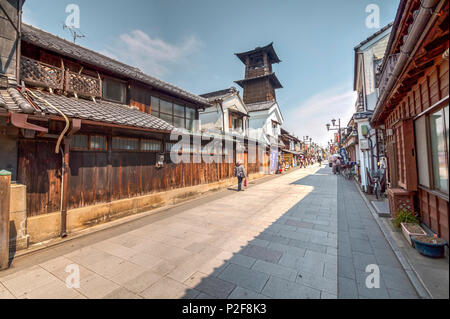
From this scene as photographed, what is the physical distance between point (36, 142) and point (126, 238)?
3.70 metres

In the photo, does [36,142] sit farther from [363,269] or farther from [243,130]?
[243,130]

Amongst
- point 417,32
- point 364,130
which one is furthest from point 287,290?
point 364,130

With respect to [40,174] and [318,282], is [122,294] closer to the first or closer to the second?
[318,282]

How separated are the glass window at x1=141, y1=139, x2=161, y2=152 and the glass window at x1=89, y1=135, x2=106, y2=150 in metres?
1.54

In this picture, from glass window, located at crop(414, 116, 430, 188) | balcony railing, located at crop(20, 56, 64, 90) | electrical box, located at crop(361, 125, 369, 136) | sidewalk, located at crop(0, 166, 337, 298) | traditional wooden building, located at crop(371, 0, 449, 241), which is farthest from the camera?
electrical box, located at crop(361, 125, 369, 136)

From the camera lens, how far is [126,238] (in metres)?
5.36

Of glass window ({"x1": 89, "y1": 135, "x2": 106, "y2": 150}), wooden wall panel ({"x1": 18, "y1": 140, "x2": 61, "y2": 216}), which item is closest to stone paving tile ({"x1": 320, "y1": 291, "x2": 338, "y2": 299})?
wooden wall panel ({"x1": 18, "y1": 140, "x2": 61, "y2": 216})

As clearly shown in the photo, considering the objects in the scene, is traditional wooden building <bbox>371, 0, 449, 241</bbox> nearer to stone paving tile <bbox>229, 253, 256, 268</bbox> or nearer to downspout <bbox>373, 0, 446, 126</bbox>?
downspout <bbox>373, 0, 446, 126</bbox>

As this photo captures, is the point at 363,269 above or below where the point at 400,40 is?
below

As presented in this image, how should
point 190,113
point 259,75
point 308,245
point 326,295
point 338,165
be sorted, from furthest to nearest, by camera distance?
1. point 259,75
2. point 338,165
3. point 190,113
4. point 308,245
5. point 326,295

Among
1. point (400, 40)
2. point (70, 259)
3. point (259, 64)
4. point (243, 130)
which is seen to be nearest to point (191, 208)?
point (70, 259)

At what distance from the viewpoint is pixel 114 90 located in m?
8.43

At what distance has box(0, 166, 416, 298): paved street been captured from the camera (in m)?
3.12

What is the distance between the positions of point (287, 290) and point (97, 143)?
7056 millimetres
